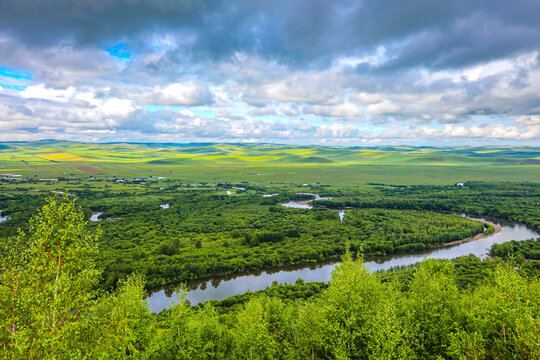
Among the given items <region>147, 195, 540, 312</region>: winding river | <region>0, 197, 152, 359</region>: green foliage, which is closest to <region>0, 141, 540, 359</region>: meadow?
<region>0, 197, 152, 359</region>: green foliage

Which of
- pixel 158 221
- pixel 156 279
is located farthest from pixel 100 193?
pixel 156 279

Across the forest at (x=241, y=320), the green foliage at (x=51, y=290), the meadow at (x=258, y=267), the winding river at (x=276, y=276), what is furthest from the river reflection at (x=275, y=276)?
the green foliage at (x=51, y=290)

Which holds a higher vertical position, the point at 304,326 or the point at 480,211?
the point at 304,326

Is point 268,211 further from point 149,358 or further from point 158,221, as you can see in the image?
point 149,358

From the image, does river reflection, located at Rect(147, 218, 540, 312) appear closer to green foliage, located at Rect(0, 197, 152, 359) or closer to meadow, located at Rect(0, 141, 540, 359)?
meadow, located at Rect(0, 141, 540, 359)

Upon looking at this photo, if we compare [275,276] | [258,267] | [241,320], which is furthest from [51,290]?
[258,267]

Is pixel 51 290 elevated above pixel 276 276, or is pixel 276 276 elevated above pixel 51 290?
pixel 51 290

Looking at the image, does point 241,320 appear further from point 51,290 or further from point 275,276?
point 275,276

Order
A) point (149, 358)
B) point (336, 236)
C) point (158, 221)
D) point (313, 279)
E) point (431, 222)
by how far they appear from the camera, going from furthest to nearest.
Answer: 1. point (158, 221)
2. point (431, 222)
3. point (336, 236)
4. point (313, 279)
5. point (149, 358)
